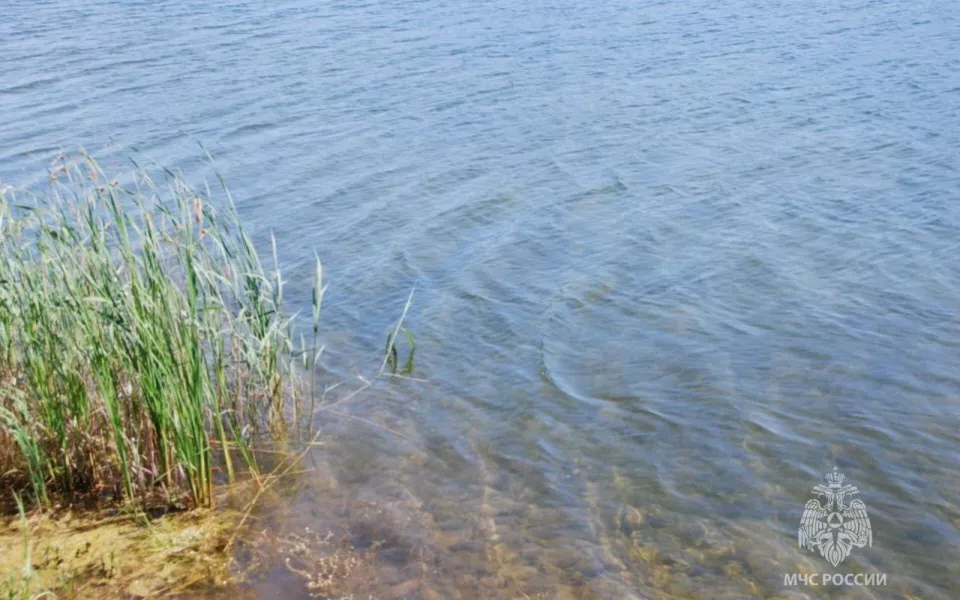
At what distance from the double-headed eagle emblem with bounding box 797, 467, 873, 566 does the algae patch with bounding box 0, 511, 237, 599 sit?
2.87 meters

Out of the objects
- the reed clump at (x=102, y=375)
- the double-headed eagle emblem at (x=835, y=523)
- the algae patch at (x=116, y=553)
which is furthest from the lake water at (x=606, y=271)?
the reed clump at (x=102, y=375)

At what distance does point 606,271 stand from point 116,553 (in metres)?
4.77

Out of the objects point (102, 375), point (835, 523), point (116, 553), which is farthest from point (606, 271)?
point (116, 553)

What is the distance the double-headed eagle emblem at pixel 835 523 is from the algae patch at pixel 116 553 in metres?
2.87

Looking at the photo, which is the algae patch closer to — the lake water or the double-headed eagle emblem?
the lake water

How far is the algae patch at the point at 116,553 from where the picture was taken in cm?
416

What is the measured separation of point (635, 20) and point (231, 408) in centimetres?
1490

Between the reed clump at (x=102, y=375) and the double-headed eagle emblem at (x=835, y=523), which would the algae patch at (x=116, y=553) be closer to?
the reed clump at (x=102, y=375)

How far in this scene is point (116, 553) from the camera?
438 centimetres

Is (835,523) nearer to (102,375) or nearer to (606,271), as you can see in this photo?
(606,271)

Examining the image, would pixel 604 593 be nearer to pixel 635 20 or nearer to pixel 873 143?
pixel 873 143

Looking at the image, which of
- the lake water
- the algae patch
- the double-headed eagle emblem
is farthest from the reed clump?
the double-headed eagle emblem

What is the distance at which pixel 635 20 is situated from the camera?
18172 millimetres

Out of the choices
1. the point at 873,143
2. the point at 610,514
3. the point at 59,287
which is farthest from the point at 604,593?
the point at 873,143
